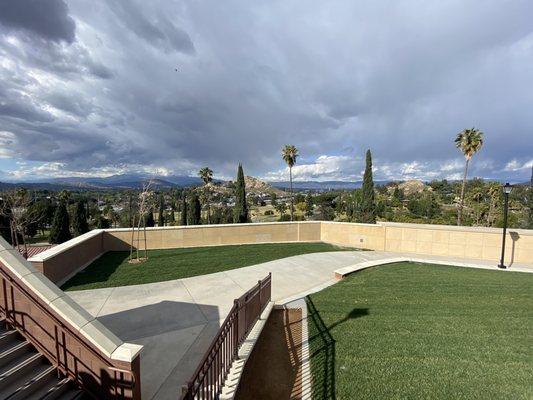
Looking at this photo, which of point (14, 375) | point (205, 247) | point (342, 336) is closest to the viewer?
point (14, 375)

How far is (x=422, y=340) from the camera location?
5594 millimetres

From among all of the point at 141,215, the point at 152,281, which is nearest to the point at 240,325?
the point at 152,281

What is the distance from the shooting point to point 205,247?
620 inches

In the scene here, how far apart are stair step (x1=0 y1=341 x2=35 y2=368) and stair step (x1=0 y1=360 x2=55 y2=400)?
267 mm

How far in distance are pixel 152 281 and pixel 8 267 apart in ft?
19.1

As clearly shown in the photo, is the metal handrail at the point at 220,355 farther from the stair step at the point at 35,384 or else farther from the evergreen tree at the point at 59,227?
the evergreen tree at the point at 59,227

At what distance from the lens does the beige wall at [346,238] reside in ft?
46.0

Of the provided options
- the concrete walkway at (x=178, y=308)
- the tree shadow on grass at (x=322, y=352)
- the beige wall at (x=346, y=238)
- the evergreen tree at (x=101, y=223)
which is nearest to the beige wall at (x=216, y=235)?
the beige wall at (x=346, y=238)

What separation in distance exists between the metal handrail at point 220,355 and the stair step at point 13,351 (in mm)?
2515

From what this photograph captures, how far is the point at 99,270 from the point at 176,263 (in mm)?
2771

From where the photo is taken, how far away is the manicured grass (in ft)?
32.1

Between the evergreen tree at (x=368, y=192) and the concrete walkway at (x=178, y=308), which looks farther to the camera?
the evergreen tree at (x=368, y=192)

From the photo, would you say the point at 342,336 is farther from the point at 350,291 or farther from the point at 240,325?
the point at 350,291

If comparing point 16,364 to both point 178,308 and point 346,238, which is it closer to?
point 178,308
